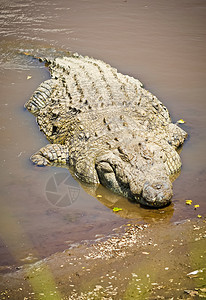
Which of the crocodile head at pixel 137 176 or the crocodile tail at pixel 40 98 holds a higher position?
the crocodile tail at pixel 40 98

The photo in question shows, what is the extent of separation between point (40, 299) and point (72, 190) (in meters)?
2.58

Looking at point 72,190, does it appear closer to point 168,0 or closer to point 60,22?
point 60,22

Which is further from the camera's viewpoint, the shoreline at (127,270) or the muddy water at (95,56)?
the muddy water at (95,56)

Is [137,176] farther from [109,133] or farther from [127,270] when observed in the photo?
[127,270]

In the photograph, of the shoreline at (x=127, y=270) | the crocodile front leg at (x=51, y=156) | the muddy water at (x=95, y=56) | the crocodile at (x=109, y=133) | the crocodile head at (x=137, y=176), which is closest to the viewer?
the shoreline at (x=127, y=270)

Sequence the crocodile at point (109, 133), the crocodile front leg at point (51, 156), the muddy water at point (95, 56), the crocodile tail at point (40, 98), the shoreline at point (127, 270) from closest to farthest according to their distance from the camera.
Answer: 1. the shoreline at point (127, 270)
2. the muddy water at point (95, 56)
3. the crocodile at point (109, 133)
4. the crocodile front leg at point (51, 156)
5. the crocodile tail at point (40, 98)

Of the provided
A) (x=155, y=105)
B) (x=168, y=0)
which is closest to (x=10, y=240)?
(x=155, y=105)

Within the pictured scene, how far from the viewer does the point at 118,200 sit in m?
5.91

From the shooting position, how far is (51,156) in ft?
22.7

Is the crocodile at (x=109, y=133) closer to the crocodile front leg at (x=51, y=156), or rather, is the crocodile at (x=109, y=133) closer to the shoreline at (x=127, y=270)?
the crocodile front leg at (x=51, y=156)

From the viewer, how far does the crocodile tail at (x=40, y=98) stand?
873 centimetres

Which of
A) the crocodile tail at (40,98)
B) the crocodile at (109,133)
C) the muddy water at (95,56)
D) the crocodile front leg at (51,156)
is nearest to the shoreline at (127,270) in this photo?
the muddy water at (95,56)

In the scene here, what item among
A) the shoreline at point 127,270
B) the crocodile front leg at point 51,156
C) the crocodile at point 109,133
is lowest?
the shoreline at point 127,270

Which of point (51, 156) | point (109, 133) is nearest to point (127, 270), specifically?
point (109, 133)
